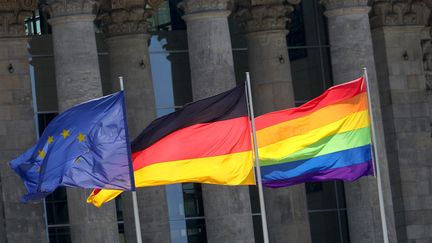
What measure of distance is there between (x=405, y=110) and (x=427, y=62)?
91.4 inches

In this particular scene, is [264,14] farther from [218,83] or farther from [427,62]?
[427,62]

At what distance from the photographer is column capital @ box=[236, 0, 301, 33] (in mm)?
61250

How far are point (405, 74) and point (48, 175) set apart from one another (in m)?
25.5

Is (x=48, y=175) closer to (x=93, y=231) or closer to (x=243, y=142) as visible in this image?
(x=243, y=142)

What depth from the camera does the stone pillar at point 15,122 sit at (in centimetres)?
5706

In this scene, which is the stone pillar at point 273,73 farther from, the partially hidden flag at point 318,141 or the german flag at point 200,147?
the german flag at point 200,147

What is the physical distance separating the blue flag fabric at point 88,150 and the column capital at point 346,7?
17413mm

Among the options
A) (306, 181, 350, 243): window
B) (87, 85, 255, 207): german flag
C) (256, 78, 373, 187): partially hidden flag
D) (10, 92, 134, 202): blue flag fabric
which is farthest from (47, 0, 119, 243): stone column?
(306, 181, 350, 243): window

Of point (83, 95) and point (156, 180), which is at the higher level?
point (83, 95)

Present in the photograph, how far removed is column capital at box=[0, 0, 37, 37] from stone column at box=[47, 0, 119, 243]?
15.0 feet

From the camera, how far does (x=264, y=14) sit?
201 ft

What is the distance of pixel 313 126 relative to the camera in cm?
4334

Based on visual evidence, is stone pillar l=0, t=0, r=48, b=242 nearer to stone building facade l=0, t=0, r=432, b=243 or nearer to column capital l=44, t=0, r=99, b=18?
stone building facade l=0, t=0, r=432, b=243

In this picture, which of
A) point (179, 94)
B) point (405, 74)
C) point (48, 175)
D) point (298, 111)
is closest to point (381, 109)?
point (405, 74)
